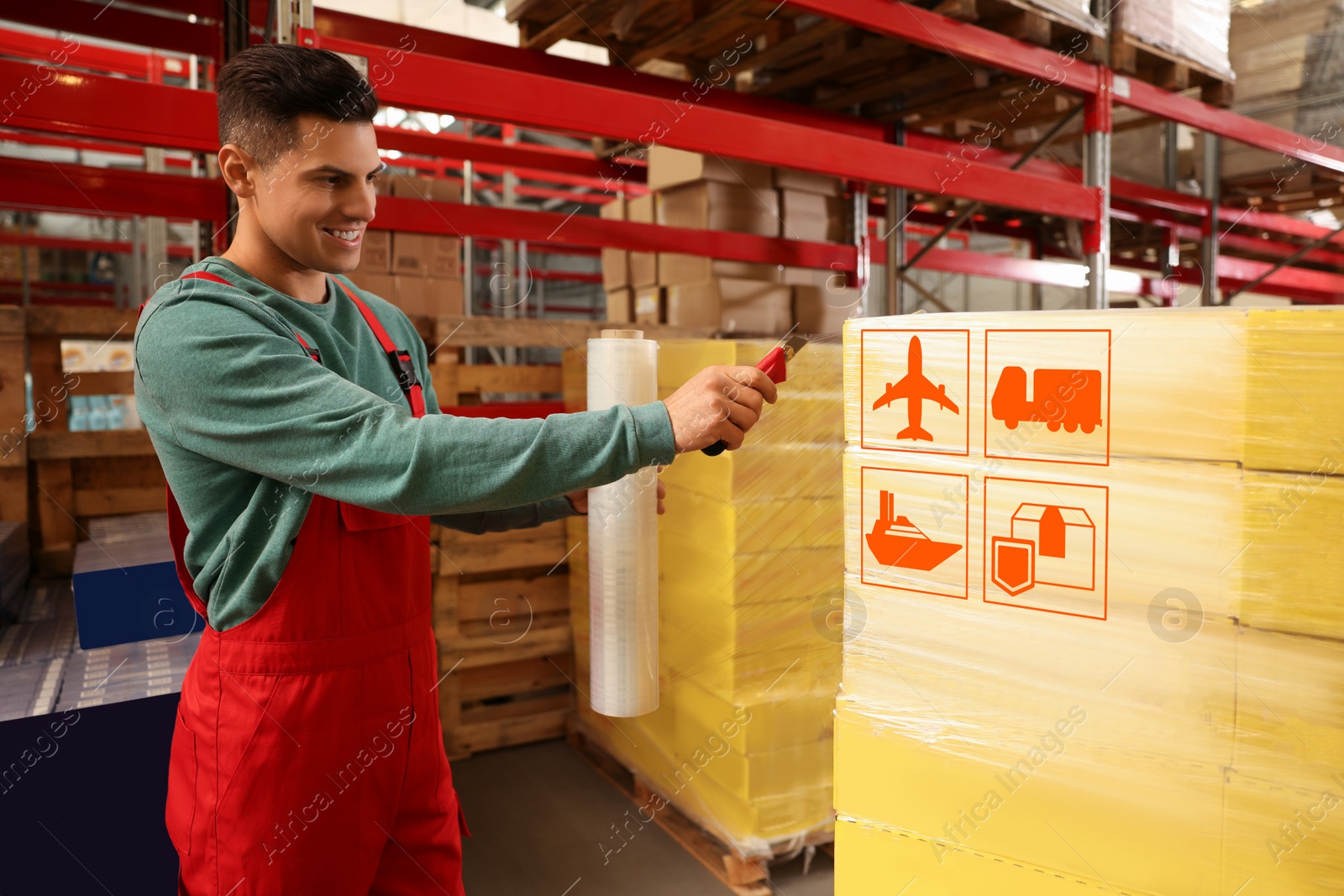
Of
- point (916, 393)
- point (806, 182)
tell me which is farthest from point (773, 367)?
point (806, 182)

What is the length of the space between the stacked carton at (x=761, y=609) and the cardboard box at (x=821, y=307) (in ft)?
6.66

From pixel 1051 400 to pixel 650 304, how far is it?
12.9ft

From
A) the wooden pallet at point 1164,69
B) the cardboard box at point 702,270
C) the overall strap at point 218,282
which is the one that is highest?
the wooden pallet at point 1164,69

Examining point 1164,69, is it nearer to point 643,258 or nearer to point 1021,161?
point 1021,161

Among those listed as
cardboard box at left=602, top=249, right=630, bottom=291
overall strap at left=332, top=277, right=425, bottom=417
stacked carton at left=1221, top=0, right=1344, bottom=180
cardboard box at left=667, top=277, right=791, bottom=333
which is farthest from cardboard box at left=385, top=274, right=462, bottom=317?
stacked carton at left=1221, top=0, right=1344, bottom=180

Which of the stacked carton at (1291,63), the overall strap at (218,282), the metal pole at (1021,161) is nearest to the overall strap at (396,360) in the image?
the overall strap at (218,282)

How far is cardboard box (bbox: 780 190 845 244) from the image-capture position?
189 inches

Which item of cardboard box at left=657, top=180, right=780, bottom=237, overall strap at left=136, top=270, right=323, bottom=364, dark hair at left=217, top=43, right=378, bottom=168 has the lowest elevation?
overall strap at left=136, top=270, right=323, bottom=364

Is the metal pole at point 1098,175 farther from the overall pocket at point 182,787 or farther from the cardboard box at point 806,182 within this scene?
the overall pocket at point 182,787

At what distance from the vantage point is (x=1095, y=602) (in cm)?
135

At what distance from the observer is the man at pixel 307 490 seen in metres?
1.31

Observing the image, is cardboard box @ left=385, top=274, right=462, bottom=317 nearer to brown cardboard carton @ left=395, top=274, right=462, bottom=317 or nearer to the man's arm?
brown cardboard carton @ left=395, top=274, right=462, bottom=317

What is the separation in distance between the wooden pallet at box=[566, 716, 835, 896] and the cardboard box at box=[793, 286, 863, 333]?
2595 mm

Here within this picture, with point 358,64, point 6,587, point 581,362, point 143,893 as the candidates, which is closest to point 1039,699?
point 143,893
